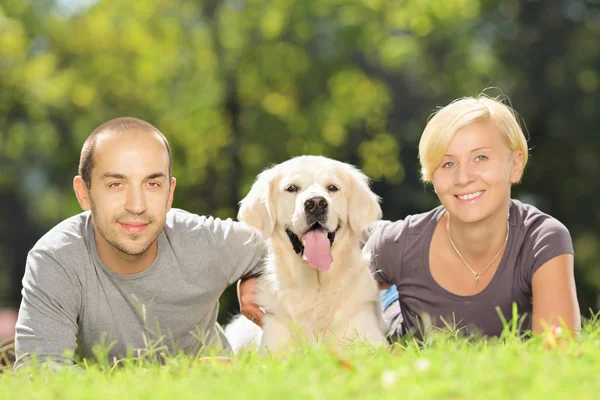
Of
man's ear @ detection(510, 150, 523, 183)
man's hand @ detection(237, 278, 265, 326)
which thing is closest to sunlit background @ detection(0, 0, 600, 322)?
man's hand @ detection(237, 278, 265, 326)

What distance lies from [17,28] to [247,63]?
5638 millimetres

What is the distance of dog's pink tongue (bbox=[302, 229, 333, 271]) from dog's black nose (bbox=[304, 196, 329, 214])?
159mm

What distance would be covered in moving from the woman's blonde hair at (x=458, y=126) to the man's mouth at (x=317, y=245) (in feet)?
2.27

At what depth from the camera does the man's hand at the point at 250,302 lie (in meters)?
4.65

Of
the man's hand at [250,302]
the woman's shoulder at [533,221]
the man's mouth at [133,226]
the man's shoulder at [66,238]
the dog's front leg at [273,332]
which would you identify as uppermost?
the man's mouth at [133,226]

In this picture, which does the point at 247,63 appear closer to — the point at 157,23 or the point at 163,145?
the point at 157,23

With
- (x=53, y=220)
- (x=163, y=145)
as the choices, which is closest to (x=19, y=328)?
(x=163, y=145)

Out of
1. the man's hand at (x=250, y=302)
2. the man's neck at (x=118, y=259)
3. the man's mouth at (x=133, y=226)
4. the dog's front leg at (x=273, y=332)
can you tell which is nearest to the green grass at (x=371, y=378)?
the man's mouth at (x=133, y=226)

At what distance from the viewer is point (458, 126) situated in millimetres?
4121

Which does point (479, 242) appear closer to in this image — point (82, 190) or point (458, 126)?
point (458, 126)

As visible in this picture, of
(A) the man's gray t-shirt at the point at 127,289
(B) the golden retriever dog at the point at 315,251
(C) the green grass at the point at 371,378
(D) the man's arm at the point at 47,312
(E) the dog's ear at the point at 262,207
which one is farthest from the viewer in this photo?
(E) the dog's ear at the point at 262,207

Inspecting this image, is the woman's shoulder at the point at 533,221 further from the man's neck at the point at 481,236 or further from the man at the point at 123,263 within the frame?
the man at the point at 123,263

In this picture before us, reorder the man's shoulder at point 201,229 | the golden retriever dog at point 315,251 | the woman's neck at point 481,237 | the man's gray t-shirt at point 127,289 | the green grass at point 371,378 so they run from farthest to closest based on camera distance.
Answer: the man's shoulder at point 201,229, the golden retriever dog at point 315,251, the woman's neck at point 481,237, the man's gray t-shirt at point 127,289, the green grass at point 371,378

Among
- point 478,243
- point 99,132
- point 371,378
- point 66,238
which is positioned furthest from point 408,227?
point 371,378
